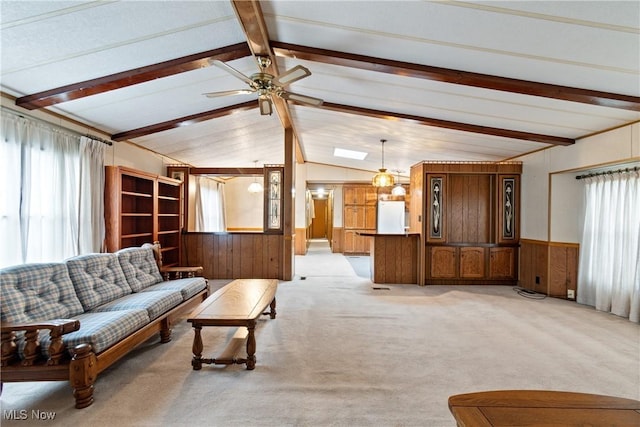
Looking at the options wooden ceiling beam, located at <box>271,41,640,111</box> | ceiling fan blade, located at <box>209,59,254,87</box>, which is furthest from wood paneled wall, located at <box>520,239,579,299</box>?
A: ceiling fan blade, located at <box>209,59,254,87</box>

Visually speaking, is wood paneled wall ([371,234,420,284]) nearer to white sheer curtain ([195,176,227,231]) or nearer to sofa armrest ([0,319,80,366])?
white sheer curtain ([195,176,227,231])

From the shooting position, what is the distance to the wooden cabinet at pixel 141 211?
4.32m

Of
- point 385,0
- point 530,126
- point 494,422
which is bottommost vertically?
point 494,422

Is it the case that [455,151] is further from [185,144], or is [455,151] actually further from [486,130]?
[185,144]

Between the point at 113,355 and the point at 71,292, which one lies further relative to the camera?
the point at 71,292

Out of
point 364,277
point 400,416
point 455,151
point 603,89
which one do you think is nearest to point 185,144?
point 364,277

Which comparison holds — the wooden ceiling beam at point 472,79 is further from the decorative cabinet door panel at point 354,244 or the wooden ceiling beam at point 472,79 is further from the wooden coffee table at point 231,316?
the decorative cabinet door panel at point 354,244

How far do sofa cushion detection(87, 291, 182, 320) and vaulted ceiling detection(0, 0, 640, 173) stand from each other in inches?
84.9

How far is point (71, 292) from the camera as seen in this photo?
2.81m

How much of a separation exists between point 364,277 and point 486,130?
3.51 m

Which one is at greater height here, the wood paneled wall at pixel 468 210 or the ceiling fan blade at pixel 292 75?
the ceiling fan blade at pixel 292 75

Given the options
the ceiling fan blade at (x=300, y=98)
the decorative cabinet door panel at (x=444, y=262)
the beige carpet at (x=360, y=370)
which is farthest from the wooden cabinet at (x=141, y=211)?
the decorative cabinet door panel at (x=444, y=262)

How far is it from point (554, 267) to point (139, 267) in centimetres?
608

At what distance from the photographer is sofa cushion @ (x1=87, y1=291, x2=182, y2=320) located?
115 inches
